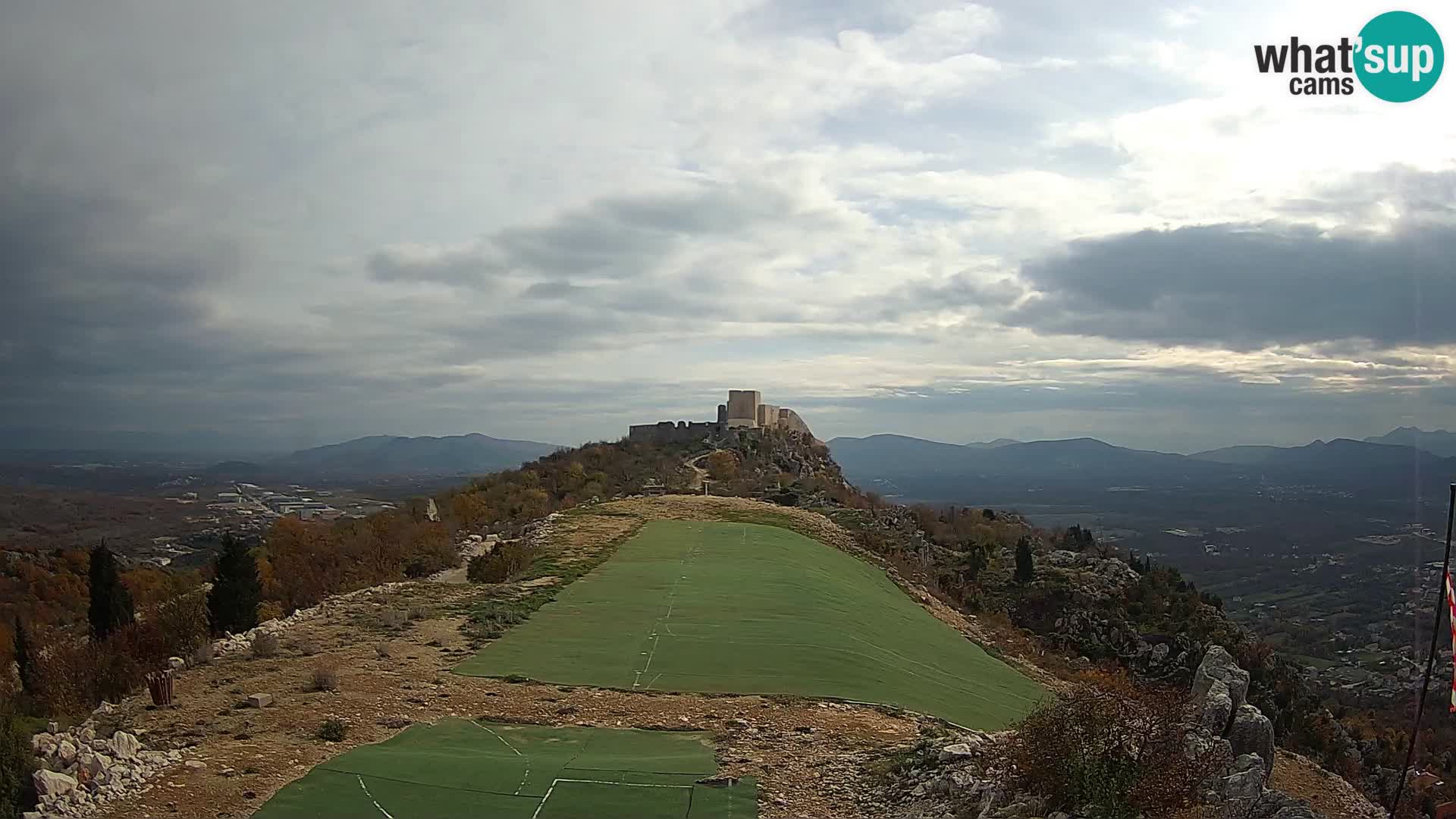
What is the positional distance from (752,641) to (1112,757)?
873 cm

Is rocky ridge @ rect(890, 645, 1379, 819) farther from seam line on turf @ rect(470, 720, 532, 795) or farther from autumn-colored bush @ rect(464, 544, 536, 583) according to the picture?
autumn-colored bush @ rect(464, 544, 536, 583)

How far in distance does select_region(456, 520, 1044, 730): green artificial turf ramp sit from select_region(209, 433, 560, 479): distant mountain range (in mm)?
98158

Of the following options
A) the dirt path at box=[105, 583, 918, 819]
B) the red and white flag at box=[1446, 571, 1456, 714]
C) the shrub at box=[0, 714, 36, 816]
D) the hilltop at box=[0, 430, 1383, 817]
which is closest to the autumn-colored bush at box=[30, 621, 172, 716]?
the hilltop at box=[0, 430, 1383, 817]

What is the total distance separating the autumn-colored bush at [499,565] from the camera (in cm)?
2131

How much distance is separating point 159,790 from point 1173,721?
8.87 metres

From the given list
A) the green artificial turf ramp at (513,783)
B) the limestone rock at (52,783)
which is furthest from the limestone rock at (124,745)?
the green artificial turf ramp at (513,783)

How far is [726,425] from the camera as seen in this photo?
215 feet

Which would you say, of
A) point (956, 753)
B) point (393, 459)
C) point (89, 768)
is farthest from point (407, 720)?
point (393, 459)

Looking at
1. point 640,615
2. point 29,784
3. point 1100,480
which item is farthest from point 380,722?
point 1100,480

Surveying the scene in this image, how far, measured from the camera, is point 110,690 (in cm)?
1286

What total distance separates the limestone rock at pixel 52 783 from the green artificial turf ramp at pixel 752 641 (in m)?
5.73

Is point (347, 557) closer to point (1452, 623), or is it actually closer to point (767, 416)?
point (1452, 623)

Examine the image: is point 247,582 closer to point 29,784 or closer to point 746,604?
point 746,604

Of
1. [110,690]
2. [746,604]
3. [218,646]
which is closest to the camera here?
[110,690]
